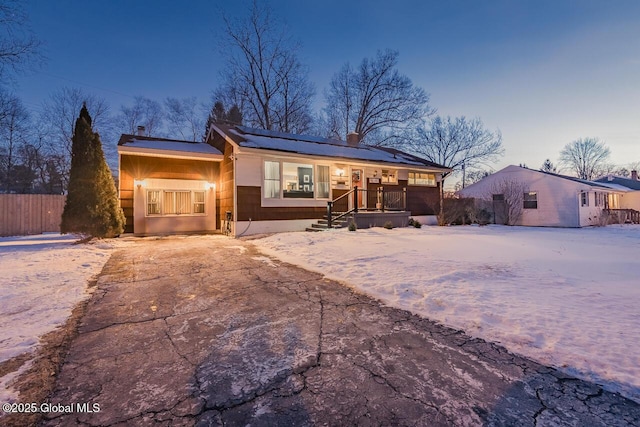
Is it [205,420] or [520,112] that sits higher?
[520,112]

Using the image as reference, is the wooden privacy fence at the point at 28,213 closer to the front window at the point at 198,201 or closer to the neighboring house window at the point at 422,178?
the front window at the point at 198,201

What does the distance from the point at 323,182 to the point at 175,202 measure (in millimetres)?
6705

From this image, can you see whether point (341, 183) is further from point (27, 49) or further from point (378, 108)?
point (378, 108)

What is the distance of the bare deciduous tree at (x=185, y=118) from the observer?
27031 mm

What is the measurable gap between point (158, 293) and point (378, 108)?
25427 mm

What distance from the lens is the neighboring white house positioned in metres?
18.2

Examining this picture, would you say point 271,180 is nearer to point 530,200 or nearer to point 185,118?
point 530,200

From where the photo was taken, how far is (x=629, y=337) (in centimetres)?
230

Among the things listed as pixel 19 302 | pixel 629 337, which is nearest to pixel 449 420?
pixel 629 337

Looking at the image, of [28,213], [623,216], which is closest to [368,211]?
[28,213]

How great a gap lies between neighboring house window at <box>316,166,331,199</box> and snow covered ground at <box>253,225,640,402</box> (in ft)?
19.0

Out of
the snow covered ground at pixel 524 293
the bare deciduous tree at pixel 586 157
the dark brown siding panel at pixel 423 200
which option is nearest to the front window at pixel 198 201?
the snow covered ground at pixel 524 293

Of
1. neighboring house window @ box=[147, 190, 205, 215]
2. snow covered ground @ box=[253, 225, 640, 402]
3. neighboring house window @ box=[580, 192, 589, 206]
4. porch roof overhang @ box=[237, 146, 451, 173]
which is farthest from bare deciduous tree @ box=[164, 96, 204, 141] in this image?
neighboring house window @ box=[580, 192, 589, 206]

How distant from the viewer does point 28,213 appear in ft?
40.8
